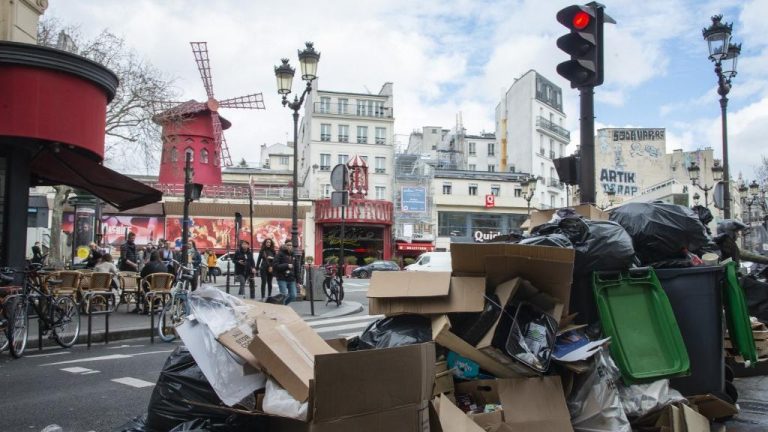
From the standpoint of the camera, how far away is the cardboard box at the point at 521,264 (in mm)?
3768

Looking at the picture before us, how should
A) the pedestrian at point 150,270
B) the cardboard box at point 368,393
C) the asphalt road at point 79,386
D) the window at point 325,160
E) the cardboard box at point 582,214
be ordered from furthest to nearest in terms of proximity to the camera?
1. the window at point 325,160
2. the pedestrian at point 150,270
3. the cardboard box at point 582,214
4. the asphalt road at point 79,386
5. the cardboard box at point 368,393

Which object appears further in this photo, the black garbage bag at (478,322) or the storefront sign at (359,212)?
the storefront sign at (359,212)

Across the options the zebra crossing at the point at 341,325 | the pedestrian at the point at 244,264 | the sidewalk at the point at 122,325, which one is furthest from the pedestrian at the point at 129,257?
the zebra crossing at the point at 341,325

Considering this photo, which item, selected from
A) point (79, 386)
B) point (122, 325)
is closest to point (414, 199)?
point (122, 325)

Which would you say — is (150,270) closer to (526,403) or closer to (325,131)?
(526,403)

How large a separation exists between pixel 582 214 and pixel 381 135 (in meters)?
48.2

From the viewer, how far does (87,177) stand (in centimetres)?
1308

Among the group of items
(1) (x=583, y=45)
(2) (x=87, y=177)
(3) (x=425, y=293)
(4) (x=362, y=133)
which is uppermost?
(4) (x=362, y=133)

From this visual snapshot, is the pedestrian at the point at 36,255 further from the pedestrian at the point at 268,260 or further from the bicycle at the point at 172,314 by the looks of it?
the pedestrian at the point at 268,260

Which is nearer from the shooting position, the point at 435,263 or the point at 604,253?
the point at 604,253

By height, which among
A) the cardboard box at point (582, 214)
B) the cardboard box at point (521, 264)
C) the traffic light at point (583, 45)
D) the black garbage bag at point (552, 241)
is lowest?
the cardboard box at point (521, 264)

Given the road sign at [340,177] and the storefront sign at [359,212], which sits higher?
the storefront sign at [359,212]

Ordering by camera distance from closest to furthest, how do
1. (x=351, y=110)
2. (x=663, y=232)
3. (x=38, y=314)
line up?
1. (x=663, y=232)
2. (x=38, y=314)
3. (x=351, y=110)

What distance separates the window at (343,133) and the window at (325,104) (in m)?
1.93
